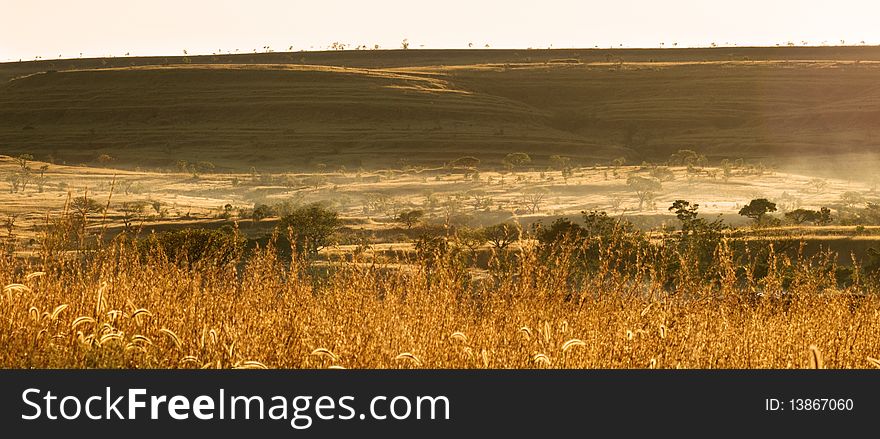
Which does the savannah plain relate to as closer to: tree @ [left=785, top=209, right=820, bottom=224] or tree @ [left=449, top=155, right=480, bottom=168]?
tree @ [left=785, top=209, right=820, bottom=224]

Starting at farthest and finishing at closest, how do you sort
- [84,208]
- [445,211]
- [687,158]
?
[687,158], [445,211], [84,208]

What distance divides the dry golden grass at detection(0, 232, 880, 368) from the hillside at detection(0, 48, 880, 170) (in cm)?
7916

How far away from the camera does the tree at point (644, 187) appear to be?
2309 inches

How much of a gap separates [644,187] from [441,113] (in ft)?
161

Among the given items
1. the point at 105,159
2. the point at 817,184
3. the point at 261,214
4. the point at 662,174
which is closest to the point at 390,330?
the point at 261,214

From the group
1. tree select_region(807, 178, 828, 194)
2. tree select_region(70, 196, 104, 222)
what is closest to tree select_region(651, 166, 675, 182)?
tree select_region(807, 178, 828, 194)

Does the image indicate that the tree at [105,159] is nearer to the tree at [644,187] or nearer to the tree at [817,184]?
the tree at [644,187]

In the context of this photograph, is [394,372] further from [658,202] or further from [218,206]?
[658,202]

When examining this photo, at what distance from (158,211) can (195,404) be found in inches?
1733

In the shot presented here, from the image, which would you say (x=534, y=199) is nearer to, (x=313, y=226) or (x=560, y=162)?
(x=560, y=162)

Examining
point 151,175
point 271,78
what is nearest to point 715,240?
point 151,175

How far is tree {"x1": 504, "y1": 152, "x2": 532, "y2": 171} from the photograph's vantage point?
82981 millimetres

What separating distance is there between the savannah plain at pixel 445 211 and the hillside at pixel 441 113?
1.61 feet

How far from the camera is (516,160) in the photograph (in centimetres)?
8550
